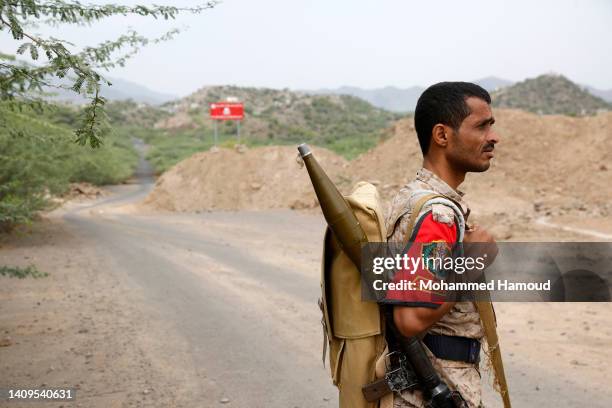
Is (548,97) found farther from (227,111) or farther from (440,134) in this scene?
(440,134)

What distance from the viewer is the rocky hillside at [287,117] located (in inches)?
2296

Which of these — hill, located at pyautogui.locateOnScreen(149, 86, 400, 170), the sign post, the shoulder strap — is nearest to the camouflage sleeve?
the shoulder strap

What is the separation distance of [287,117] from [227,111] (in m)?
42.6

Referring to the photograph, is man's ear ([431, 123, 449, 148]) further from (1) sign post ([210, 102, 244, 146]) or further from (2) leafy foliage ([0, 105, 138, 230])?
(1) sign post ([210, 102, 244, 146])

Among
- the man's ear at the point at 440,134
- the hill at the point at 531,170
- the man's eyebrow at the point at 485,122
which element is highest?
the man's eyebrow at the point at 485,122

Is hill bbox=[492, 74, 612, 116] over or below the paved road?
over

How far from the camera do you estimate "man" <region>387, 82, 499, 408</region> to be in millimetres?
1875

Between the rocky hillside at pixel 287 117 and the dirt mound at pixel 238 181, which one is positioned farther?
the rocky hillside at pixel 287 117

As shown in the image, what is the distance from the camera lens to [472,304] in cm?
188

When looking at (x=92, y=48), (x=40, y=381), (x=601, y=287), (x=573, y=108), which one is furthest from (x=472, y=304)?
(x=573, y=108)

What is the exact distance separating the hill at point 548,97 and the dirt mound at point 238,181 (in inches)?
1587

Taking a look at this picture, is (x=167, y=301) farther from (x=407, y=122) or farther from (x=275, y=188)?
(x=407, y=122)

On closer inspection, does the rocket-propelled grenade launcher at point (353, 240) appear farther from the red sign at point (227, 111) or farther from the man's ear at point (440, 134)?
the red sign at point (227, 111)

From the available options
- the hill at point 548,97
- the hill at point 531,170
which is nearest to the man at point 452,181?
the hill at point 531,170
